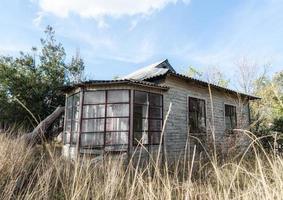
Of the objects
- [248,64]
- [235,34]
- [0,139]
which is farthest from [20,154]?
[248,64]

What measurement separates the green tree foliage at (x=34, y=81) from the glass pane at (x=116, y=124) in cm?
787

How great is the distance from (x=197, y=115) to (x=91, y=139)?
4.98 metres

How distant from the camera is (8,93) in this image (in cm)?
1936

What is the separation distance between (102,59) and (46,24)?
7.14m

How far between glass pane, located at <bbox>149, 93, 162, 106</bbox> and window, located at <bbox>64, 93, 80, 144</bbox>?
9.90ft

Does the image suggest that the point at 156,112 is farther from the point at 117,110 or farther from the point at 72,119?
the point at 72,119

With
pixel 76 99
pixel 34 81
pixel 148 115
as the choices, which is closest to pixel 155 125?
pixel 148 115

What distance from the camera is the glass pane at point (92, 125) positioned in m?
11.0

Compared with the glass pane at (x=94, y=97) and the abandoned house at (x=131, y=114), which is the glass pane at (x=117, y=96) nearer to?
the abandoned house at (x=131, y=114)

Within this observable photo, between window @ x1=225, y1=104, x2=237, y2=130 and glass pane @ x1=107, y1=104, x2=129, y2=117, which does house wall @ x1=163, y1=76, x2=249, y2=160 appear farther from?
glass pane @ x1=107, y1=104, x2=129, y2=117

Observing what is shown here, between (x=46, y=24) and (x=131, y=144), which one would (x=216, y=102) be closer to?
(x=131, y=144)

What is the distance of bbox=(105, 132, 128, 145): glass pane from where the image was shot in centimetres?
1063

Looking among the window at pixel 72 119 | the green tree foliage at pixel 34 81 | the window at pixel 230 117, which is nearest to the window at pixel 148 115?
the window at pixel 72 119

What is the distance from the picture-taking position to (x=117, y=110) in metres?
11.0
